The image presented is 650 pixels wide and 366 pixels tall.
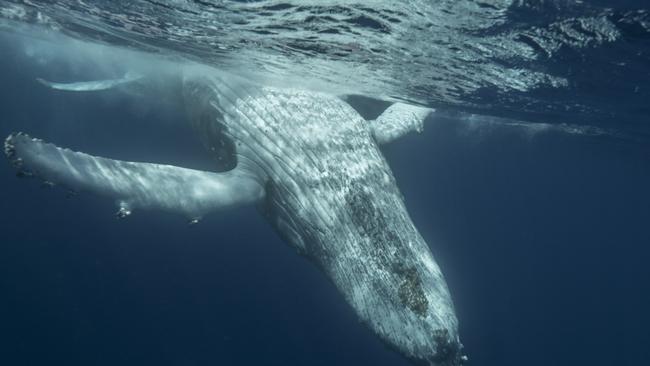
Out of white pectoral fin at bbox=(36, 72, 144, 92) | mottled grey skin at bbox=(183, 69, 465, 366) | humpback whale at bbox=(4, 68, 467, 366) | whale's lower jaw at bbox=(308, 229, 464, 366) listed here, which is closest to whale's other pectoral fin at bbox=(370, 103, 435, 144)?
humpback whale at bbox=(4, 68, 467, 366)

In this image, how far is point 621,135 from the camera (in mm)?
23859

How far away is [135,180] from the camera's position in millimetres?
6781

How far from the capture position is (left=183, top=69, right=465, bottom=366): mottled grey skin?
6551mm

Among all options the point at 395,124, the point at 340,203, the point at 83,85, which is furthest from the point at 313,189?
the point at 83,85

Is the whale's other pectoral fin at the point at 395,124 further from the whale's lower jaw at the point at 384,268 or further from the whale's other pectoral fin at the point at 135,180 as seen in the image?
the whale's other pectoral fin at the point at 135,180

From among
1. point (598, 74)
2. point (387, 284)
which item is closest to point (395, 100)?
point (598, 74)

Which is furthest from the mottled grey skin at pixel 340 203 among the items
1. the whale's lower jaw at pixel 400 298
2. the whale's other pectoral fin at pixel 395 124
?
the whale's other pectoral fin at pixel 395 124

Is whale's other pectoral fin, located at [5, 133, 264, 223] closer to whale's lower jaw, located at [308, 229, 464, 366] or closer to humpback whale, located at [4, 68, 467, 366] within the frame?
humpback whale, located at [4, 68, 467, 366]

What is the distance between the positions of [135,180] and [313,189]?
3126mm

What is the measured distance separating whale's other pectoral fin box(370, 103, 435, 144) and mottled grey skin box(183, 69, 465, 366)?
2.71 ft

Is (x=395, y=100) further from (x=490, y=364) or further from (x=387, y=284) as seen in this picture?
(x=490, y=364)

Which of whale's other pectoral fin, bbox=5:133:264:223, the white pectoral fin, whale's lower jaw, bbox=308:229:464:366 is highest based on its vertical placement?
whale's other pectoral fin, bbox=5:133:264:223

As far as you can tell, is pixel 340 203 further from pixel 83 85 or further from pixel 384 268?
pixel 83 85

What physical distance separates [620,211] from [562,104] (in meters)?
94.6
